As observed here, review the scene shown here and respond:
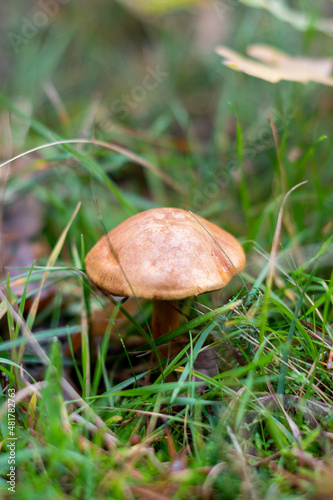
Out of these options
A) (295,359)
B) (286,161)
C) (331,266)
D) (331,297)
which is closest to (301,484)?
(295,359)

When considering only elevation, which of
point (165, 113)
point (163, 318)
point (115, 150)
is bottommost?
point (163, 318)

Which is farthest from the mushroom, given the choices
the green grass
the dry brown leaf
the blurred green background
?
the dry brown leaf

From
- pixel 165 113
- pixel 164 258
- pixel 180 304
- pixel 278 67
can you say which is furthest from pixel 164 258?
pixel 165 113

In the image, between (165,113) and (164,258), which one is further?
(165,113)

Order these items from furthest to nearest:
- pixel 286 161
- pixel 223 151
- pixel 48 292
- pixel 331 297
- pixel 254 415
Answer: pixel 223 151 → pixel 286 161 → pixel 48 292 → pixel 331 297 → pixel 254 415

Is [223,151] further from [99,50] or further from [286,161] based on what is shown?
[99,50]

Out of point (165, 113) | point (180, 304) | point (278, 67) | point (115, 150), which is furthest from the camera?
point (165, 113)

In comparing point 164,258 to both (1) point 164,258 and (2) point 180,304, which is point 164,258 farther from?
(2) point 180,304

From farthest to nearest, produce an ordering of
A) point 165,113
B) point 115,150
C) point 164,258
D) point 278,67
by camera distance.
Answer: point 165,113 → point 115,150 → point 278,67 → point 164,258
